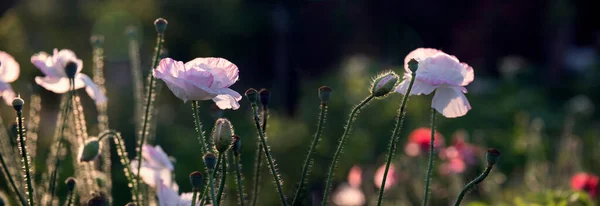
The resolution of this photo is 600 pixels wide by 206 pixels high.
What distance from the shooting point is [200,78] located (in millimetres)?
932

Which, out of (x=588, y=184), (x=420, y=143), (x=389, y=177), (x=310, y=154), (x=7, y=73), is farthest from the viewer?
(x=420, y=143)

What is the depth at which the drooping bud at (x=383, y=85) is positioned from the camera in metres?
0.98

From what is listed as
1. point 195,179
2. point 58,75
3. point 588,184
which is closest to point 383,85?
point 195,179

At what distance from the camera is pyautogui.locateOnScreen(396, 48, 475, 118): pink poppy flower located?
3.50 ft

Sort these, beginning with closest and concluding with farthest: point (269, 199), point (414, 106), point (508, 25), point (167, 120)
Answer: point (269, 199) → point (167, 120) → point (414, 106) → point (508, 25)

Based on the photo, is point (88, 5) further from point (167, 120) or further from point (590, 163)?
point (590, 163)

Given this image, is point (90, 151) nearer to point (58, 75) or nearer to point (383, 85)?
point (58, 75)

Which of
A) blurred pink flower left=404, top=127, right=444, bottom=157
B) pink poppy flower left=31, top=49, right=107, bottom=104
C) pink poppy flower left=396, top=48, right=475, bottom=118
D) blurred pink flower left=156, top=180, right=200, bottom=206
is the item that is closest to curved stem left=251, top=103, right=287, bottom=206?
blurred pink flower left=156, top=180, right=200, bottom=206

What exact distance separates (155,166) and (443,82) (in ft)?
1.63

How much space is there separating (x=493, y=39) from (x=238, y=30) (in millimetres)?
5185

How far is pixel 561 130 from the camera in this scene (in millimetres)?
5598

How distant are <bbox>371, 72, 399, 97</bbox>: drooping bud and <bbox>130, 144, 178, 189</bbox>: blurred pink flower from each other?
0.39 metres

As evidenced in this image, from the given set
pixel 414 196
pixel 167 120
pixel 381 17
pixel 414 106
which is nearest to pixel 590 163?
pixel 414 196

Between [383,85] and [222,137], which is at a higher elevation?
[383,85]
